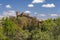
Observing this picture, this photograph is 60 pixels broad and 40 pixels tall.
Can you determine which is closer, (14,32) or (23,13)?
(14,32)

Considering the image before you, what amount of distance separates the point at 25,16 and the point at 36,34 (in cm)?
6413

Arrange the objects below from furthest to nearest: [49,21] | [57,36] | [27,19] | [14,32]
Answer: [27,19]
[49,21]
[14,32]
[57,36]

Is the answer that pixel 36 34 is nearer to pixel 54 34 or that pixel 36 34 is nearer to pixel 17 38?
pixel 54 34

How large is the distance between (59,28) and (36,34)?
7078 millimetres

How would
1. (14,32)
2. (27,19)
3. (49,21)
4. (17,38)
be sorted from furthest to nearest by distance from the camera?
(27,19) < (49,21) < (14,32) < (17,38)

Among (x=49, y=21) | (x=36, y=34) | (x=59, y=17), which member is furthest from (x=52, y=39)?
(x=49, y=21)

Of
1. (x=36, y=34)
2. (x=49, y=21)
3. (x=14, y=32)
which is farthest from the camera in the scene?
(x=49, y=21)

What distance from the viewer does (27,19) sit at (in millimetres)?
99875

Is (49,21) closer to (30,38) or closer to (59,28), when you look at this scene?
(30,38)

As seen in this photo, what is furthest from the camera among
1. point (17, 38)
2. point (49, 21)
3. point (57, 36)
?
point (49, 21)

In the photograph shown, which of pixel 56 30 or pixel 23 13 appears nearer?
pixel 56 30

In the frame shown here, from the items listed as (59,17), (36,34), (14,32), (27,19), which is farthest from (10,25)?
(27,19)

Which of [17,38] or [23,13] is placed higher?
[23,13]

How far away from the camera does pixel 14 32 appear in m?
57.2
